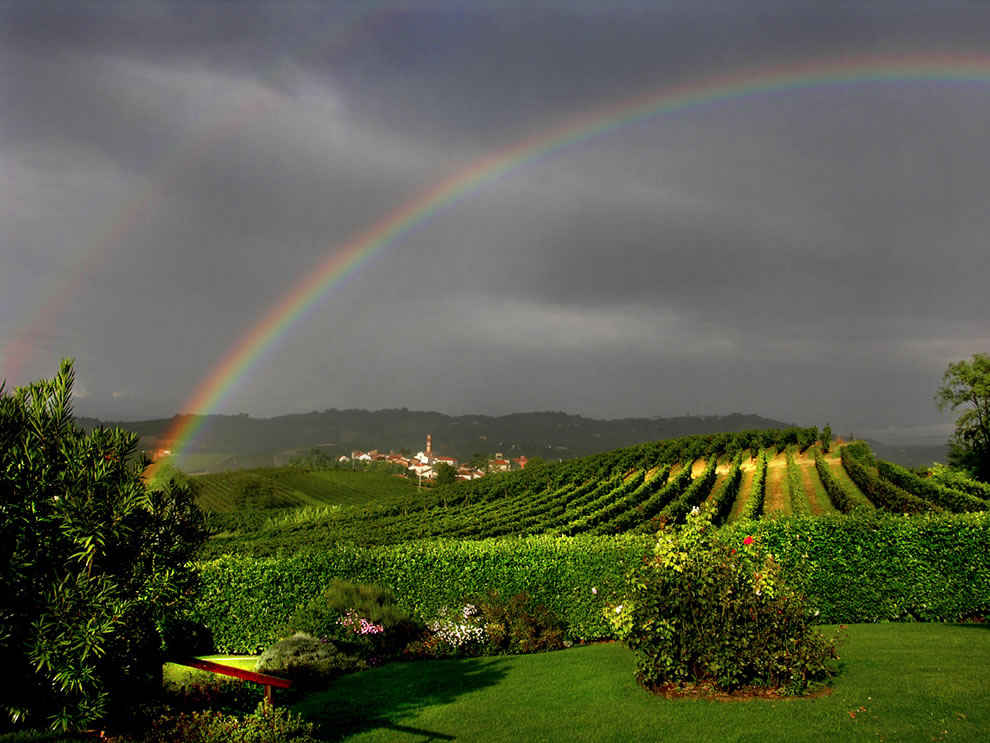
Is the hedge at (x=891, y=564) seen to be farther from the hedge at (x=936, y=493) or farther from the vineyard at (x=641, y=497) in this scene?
the hedge at (x=936, y=493)

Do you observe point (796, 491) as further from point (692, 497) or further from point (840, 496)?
point (692, 497)

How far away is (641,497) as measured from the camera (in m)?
44.9

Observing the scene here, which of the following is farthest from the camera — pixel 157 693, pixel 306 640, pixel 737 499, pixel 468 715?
pixel 737 499

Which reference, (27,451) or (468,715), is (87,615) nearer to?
(27,451)

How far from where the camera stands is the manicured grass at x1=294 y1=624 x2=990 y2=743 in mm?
8219

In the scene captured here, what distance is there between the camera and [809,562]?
670 inches

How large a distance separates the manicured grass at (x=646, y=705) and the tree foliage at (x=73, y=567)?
3997 millimetres

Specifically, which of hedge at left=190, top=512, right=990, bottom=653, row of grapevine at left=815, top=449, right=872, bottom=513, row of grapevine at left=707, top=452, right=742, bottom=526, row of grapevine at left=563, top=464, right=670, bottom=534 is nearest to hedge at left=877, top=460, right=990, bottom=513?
row of grapevine at left=815, top=449, right=872, bottom=513

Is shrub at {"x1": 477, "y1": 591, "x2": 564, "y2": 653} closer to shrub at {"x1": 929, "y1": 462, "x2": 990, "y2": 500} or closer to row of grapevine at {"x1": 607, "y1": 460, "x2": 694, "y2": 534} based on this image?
row of grapevine at {"x1": 607, "y1": 460, "x2": 694, "y2": 534}

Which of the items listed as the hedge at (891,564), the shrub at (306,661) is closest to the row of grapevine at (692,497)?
the hedge at (891,564)

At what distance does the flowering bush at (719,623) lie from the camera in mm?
9805

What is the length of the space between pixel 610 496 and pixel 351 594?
32314mm

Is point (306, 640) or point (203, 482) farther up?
point (306, 640)

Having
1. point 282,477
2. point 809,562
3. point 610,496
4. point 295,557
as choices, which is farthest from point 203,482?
point 809,562
